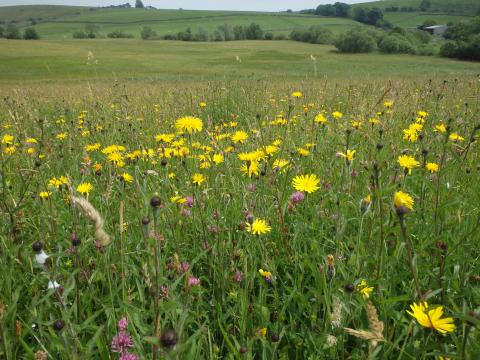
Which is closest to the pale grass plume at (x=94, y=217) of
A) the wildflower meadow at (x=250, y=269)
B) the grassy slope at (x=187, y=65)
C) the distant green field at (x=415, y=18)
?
the wildflower meadow at (x=250, y=269)

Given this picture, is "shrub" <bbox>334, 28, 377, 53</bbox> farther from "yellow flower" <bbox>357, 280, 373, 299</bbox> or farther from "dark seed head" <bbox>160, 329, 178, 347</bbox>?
"dark seed head" <bbox>160, 329, 178, 347</bbox>

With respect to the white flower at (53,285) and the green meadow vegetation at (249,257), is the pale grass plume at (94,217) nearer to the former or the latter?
the green meadow vegetation at (249,257)

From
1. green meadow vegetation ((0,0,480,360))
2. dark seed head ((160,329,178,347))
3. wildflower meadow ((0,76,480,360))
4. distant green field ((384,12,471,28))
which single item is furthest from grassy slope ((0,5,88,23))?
dark seed head ((160,329,178,347))

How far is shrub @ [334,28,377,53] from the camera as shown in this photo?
52.8 meters

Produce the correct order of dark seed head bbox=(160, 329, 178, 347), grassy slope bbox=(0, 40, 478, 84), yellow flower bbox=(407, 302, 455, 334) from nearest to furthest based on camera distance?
1. dark seed head bbox=(160, 329, 178, 347)
2. yellow flower bbox=(407, 302, 455, 334)
3. grassy slope bbox=(0, 40, 478, 84)

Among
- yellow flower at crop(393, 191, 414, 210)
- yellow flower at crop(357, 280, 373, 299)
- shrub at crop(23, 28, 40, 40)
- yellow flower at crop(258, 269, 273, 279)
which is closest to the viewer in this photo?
yellow flower at crop(393, 191, 414, 210)

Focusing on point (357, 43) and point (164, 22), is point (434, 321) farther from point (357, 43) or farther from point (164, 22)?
point (164, 22)

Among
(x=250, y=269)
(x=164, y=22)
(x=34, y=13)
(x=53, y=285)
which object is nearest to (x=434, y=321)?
(x=250, y=269)

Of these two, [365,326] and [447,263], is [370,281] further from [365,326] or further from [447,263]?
[447,263]

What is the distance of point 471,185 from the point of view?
2.85 meters

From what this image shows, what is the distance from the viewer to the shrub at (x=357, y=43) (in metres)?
52.8

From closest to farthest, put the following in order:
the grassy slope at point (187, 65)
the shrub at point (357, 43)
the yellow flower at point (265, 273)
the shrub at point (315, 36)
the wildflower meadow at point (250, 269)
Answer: the wildflower meadow at point (250, 269)
the yellow flower at point (265, 273)
the grassy slope at point (187, 65)
the shrub at point (357, 43)
the shrub at point (315, 36)

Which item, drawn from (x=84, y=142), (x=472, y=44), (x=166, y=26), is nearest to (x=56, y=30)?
(x=166, y=26)

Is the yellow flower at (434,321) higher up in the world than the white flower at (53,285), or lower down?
lower down
